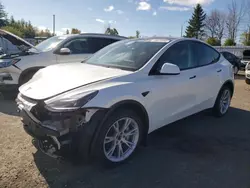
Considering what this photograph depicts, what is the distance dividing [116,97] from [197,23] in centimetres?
6132

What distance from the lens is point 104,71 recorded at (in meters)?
3.62

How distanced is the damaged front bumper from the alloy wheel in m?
0.28

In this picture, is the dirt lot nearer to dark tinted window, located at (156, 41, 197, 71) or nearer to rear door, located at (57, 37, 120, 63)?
dark tinted window, located at (156, 41, 197, 71)

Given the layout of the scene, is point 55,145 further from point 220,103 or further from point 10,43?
point 10,43

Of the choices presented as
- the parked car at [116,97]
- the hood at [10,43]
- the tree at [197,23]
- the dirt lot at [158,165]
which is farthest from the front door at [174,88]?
the tree at [197,23]

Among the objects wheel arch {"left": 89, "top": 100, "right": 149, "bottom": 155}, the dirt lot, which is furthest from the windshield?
wheel arch {"left": 89, "top": 100, "right": 149, "bottom": 155}

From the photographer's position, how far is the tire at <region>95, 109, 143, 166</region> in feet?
9.82

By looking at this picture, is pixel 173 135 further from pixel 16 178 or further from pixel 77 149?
pixel 16 178

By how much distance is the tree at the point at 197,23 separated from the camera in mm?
59875

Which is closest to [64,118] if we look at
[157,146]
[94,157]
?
[94,157]

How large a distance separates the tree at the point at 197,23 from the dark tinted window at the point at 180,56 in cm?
5830

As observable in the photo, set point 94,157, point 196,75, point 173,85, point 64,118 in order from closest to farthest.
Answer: point 64,118
point 94,157
point 173,85
point 196,75

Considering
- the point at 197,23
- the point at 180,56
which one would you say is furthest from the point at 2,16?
the point at 180,56

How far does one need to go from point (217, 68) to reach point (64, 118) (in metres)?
3.54
